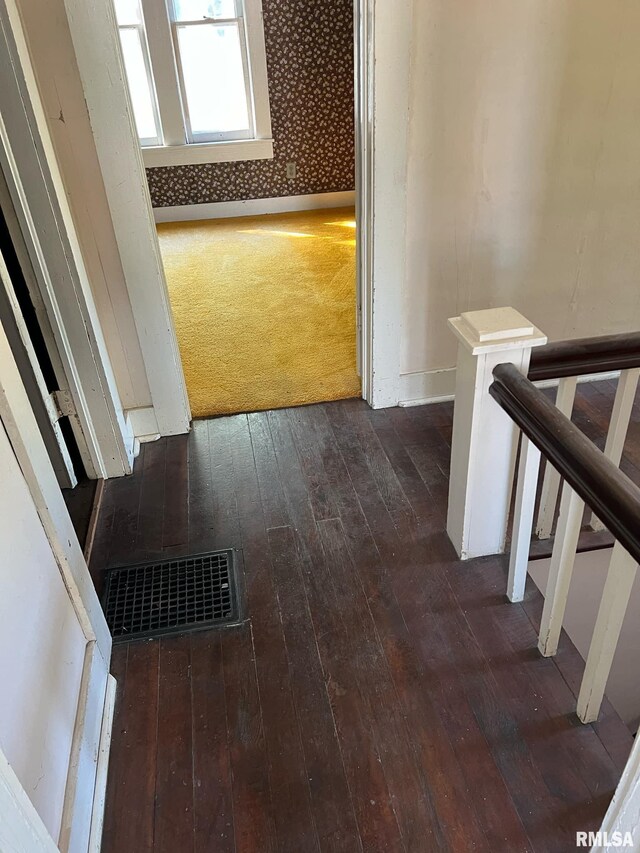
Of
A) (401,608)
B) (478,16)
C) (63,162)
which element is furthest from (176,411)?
(478,16)

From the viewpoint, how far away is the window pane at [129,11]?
446cm

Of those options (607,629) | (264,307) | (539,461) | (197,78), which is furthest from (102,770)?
(197,78)

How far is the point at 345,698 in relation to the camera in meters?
1.56

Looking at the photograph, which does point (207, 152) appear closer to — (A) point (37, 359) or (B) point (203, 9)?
(B) point (203, 9)

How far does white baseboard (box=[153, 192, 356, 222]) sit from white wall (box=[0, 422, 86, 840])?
432 centimetres

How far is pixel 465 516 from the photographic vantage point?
6.08 feet

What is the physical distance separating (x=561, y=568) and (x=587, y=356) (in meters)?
0.50

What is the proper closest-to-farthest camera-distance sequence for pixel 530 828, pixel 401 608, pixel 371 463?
pixel 530 828 → pixel 401 608 → pixel 371 463

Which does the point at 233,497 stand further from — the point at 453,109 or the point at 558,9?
the point at 558,9

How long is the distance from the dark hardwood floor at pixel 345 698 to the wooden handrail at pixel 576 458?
0.65 m

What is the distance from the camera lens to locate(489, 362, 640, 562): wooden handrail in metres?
1.02

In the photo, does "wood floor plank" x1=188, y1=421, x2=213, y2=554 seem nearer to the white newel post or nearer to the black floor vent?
the black floor vent

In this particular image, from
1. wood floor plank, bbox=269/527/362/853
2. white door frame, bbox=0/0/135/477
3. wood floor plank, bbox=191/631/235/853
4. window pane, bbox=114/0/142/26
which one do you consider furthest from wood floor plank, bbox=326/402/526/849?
window pane, bbox=114/0/142/26

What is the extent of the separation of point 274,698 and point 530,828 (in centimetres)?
63
